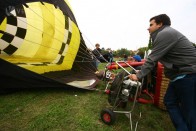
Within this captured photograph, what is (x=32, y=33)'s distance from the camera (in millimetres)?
3830

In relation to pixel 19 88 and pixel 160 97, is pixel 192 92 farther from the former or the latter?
pixel 19 88

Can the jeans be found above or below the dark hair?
below

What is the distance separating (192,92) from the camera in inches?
78.4

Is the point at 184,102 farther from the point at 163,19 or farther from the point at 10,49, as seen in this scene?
the point at 10,49

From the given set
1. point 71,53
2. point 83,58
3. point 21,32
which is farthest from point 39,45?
point 83,58

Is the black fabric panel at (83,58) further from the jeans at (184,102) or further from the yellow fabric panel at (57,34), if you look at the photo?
the jeans at (184,102)

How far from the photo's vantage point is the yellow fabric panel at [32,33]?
3.74 metres

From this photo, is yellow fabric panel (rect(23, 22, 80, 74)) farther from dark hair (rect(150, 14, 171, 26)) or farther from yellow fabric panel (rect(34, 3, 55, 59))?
dark hair (rect(150, 14, 171, 26))

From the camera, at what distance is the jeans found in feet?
6.57

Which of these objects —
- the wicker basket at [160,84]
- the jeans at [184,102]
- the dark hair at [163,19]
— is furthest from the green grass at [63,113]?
the dark hair at [163,19]

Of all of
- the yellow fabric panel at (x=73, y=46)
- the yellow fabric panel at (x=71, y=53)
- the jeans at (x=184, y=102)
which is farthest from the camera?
the yellow fabric panel at (x=73, y=46)

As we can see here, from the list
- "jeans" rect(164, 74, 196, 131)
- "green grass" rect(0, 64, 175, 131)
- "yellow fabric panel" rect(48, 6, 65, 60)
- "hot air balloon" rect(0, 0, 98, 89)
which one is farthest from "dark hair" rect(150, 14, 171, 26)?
"yellow fabric panel" rect(48, 6, 65, 60)

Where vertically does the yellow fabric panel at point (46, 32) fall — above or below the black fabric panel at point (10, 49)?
above

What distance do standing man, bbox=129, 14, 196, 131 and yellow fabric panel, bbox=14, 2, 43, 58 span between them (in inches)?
95.6
